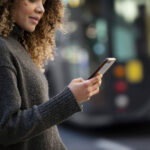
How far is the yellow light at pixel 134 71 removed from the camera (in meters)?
7.57

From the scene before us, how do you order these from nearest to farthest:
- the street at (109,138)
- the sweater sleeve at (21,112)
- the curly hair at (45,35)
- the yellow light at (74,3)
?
the sweater sleeve at (21,112), the curly hair at (45,35), the street at (109,138), the yellow light at (74,3)

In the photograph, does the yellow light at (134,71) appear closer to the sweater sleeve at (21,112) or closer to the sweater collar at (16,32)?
the sweater collar at (16,32)

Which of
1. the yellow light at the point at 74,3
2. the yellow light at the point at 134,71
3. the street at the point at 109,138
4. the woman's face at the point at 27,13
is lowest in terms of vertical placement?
the street at the point at 109,138

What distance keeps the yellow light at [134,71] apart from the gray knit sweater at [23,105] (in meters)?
5.61

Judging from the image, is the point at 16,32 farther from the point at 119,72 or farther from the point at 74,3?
the point at 74,3

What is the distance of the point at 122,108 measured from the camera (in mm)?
7555

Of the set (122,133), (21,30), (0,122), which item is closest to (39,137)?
(0,122)

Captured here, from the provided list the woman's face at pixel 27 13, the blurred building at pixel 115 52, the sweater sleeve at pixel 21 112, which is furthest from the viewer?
the blurred building at pixel 115 52

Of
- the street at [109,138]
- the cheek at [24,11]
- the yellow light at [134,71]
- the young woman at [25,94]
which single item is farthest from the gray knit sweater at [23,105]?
the yellow light at [134,71]

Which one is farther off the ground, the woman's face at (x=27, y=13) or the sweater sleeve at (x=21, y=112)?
the woman's face at (x=27, y=13)

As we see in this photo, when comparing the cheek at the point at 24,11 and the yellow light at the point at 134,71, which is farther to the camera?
the yellow light at the point at 134,71

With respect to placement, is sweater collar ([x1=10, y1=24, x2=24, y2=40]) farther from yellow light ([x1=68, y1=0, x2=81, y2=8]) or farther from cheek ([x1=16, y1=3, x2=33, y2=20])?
yellow light ([x1=68, y1=0, x2=81, y2=8])

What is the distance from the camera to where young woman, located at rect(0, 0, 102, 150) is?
6.12 feet

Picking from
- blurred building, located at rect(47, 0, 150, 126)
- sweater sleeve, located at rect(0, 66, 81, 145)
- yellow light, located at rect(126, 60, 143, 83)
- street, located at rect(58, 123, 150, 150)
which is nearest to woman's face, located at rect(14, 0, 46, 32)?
sweater sleeve, located at rect(0, 66, 81, 145)
